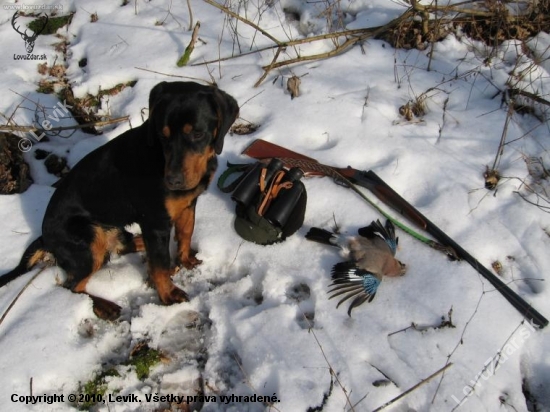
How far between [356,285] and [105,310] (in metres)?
1.58

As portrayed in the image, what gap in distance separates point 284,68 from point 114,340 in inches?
113

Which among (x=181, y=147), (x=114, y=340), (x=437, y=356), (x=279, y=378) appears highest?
(x=181, y=147)

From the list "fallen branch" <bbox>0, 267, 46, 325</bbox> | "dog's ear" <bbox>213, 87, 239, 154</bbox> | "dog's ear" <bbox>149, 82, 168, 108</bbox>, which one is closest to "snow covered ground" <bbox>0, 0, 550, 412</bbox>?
"fallen branch" <bbox>0, 267, 46, 325</bbox>

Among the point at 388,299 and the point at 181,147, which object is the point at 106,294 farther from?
the point at 388,299

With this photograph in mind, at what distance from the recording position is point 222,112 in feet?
8.15

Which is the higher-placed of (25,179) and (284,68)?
(284,68)

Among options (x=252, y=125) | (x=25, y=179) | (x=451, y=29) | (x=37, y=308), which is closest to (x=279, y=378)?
(x=37, y=308)

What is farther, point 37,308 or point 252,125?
point 252,125

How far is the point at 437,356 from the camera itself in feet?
8.32

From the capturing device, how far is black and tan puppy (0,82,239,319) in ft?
7.80

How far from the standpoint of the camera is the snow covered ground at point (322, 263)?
8.23 feet

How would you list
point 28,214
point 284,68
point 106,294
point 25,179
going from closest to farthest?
1. point 106,294
2. point 28,214
3. point 25,179
4. point 284,68

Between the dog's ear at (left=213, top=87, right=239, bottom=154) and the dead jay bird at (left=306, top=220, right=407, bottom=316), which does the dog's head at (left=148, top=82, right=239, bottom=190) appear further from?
the dead jay bird at (left=306, top=220, right=407, bottom=316)

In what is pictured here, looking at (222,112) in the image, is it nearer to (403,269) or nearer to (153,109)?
(153,109)
